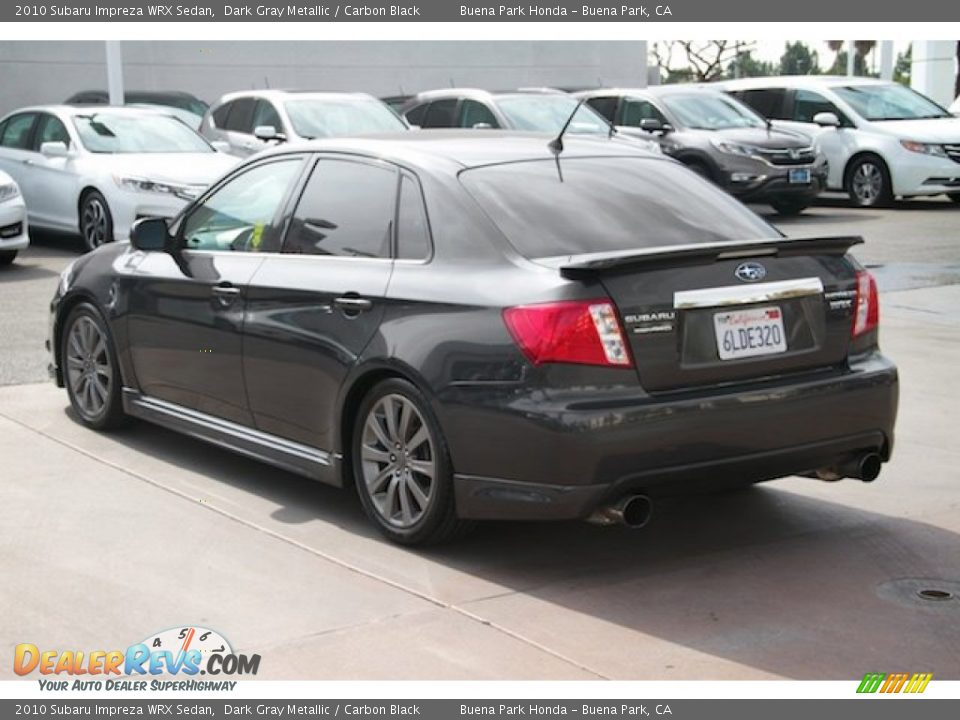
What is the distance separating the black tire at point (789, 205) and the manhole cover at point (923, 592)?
48.7ft

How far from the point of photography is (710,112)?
67.8 ft

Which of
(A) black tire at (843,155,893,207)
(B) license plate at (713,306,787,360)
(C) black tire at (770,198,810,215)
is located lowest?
(C) black tire at (770,198,810,215)

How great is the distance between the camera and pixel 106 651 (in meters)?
4.96

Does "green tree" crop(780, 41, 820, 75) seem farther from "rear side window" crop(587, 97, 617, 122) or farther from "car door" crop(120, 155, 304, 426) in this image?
"car door" crop(120, 155, 304, 426)

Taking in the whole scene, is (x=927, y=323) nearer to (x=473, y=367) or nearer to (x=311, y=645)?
(x=473, y=367)

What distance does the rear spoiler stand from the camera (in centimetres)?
545

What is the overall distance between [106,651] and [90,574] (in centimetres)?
82

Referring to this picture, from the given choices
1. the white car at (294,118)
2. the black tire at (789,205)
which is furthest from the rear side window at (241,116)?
the black tire at (789,205)

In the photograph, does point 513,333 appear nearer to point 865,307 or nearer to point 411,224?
point 411,224

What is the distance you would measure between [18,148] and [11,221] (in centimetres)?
265

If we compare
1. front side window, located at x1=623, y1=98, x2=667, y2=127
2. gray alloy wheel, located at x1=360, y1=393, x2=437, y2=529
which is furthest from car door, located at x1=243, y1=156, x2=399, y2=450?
front side window, located at x1=623, y1=98, x2=667, y2=127

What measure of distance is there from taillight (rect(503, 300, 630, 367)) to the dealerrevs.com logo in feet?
4.63

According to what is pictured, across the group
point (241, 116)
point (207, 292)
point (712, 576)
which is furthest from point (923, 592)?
point (241, 116)

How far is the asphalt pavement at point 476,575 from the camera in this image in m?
4.95
